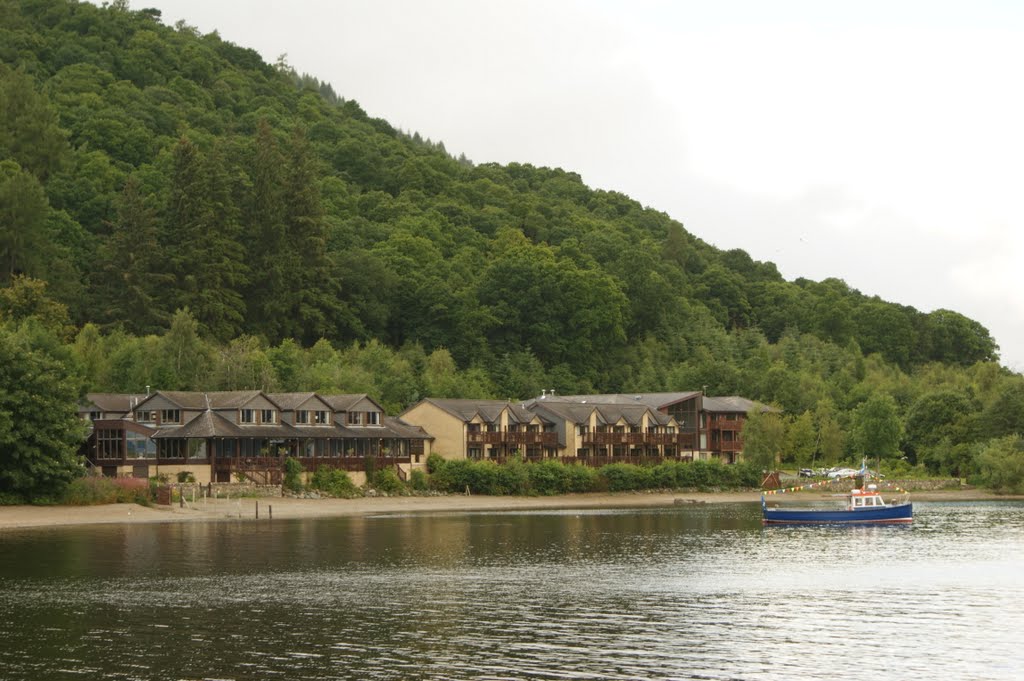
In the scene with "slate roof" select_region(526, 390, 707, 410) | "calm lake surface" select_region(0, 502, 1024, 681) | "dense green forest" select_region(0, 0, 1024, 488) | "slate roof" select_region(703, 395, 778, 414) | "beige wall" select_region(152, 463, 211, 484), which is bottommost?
"calm lake surface" select_region(0, 502, 1024, 681)

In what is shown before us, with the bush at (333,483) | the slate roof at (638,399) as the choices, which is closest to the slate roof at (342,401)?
the bush at (333,483)

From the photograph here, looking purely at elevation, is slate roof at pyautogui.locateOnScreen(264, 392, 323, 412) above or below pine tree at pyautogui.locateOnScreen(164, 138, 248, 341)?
below

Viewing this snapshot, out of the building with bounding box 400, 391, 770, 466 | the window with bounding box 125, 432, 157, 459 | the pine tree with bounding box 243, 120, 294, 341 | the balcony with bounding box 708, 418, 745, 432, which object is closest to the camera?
the window with bounding box 125, 432, 157, 459

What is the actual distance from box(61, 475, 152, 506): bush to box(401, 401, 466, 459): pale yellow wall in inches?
1280

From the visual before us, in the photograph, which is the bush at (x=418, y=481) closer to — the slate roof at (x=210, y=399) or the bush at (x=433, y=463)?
the bush at (x=433, y=463)

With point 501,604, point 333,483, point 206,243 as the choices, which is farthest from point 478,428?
point 501,604

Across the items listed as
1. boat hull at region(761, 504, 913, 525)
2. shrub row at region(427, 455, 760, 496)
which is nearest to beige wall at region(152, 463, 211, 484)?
shrub row at region(427, 455, 760, 496)

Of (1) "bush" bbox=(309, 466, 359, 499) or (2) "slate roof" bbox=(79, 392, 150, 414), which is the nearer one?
(2) "slate roof" bbox=(79, 392, 150, 414)

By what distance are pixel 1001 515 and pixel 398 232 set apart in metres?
94.0

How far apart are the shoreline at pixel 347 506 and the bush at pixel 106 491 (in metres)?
0.73

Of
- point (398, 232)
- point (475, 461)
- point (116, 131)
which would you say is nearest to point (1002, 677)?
point (475, 461)

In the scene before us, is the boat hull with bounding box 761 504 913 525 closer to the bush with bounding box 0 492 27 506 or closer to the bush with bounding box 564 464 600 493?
the bush with bounding box 564 464 600 493

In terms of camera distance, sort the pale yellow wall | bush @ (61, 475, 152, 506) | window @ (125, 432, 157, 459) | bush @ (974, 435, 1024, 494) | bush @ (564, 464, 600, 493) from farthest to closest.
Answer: bush @ (974, 435, 1024, 494) < bush @ (564, 464, 600, 493) < the pale yellow wall < window @ (125, 432, 157, 459) < bush @ (61, 475, 152, 506)

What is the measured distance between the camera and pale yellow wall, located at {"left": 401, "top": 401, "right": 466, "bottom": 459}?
119062 mm
